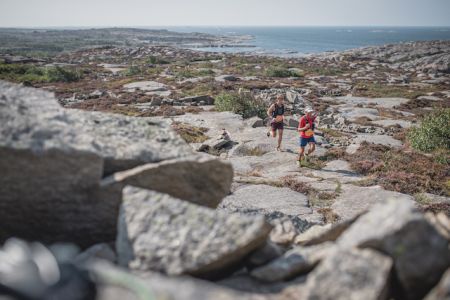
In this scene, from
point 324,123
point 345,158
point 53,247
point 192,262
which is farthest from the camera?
point 324,123

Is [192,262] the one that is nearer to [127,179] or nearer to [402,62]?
[127,179]

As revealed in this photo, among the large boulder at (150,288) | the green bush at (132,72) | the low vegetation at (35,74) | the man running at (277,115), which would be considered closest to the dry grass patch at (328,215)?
the large boulder at (150,288)

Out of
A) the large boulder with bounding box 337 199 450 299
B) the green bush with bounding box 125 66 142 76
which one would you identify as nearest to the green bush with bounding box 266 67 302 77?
the green bush with bounding box 125 66 142 76

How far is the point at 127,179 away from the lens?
530 cm

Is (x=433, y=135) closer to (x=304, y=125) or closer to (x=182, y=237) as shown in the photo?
(x=304, y=125)

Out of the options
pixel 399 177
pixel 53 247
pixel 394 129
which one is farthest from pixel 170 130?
pixel 394 129

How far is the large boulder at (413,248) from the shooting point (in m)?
3.91

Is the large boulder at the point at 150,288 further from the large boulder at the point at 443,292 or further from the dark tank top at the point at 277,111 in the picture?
the dark tank top at the point at 277,111

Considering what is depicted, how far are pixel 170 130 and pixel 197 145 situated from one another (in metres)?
14.5

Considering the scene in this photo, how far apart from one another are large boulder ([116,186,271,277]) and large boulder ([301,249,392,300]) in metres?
0.92

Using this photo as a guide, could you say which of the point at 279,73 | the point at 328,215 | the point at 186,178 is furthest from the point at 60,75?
the point at 186,178

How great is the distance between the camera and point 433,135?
20.0 metres

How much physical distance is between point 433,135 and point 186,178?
1852 cm

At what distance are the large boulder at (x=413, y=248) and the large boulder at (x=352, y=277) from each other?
16 cm
